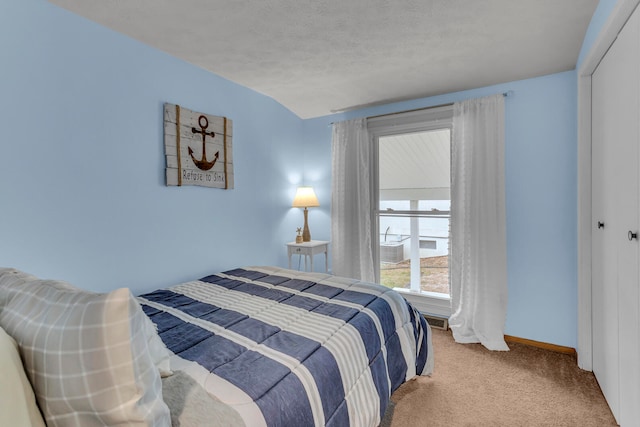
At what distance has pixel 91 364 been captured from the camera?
27.7 inches

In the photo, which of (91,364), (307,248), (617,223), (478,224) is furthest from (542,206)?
(91,364)

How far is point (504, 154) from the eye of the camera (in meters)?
2.81

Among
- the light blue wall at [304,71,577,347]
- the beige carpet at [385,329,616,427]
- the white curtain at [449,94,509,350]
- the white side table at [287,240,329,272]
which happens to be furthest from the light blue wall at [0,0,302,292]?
the light blue wall at [304,71,577,347]

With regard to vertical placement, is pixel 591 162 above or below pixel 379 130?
below

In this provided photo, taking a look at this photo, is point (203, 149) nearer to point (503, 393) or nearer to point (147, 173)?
point (147, 173)

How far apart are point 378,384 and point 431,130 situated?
2.58m

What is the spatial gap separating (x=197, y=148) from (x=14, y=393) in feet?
7.53

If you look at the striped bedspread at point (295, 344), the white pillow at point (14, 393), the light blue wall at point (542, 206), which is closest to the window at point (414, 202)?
the light blue wall at point (542, 206)

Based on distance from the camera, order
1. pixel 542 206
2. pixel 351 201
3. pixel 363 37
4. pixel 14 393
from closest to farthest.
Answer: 1. pixel 14 393
2. pixel 363 37
3. pixel 542 206
4. pixel 351 201

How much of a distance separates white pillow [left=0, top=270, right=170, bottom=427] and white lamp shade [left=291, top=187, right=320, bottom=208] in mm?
2924

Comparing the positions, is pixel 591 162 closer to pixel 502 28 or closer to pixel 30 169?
pixel 502 28

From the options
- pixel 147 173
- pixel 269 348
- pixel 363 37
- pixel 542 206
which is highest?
pixel 363 37

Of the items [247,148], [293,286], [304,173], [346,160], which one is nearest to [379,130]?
Result: [346,160]

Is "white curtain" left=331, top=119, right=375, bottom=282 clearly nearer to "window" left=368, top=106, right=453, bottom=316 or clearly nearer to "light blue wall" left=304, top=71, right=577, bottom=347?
"window" left=368, top=106, right=453, bottom=316
